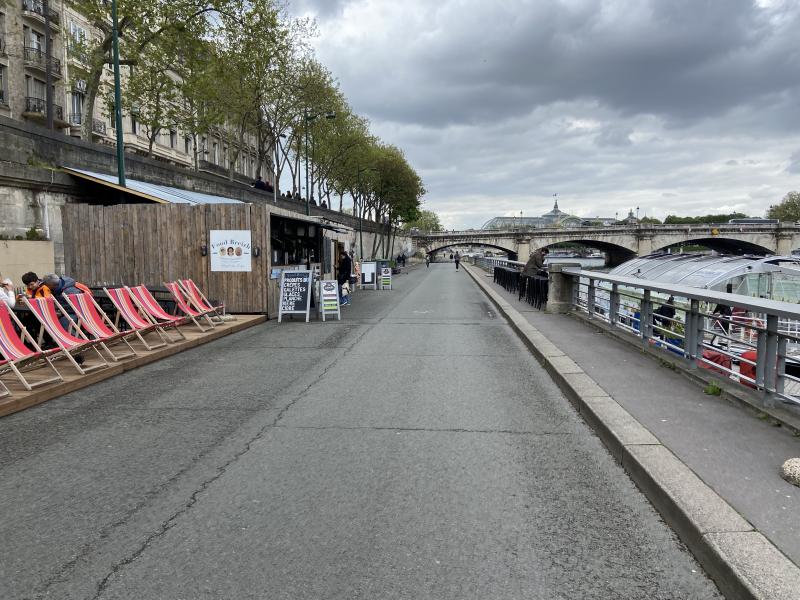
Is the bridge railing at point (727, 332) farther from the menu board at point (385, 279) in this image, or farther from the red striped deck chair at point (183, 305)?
the menu board at point (385, 279)

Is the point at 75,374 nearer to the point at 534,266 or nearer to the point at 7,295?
the point at 7,295

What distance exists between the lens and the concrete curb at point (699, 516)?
2732mm

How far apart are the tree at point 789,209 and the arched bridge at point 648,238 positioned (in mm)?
18787

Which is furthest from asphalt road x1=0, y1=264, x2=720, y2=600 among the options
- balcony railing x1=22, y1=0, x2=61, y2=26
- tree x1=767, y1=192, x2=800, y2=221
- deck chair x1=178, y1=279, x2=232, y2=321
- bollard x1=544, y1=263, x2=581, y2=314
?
tree x1=767, y1=192, x2=800, y2=221

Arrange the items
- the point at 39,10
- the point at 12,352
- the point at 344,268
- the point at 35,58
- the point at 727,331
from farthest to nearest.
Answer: the point at 39,10 < the point at 35,58 < the point at 344,268 < the point at 727,331 < the point at 12,352

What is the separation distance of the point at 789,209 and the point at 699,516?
128656mm

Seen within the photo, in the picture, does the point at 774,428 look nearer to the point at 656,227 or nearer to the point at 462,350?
the point at 462,350

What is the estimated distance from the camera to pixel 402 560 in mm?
3131

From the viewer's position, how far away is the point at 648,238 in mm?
86312

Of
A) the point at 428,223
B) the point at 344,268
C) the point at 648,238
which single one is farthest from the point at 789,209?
the point at 344,268

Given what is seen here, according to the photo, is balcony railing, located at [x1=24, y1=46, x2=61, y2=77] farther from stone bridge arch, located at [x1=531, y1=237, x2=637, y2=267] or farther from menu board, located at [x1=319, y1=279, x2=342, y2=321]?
stone bridge arch, located at [x1=531, y1=237, x2=637, y2=267]

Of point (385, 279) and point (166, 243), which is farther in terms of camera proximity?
point (385, 279)

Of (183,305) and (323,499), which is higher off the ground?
(183,305)

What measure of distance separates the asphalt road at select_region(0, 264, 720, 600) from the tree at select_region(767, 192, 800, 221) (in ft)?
405
